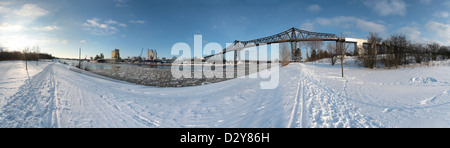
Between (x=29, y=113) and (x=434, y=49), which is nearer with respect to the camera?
(x=29, y=113)

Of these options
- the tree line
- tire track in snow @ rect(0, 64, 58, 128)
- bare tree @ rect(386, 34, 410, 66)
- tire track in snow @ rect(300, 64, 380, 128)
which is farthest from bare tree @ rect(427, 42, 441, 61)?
tire track in snow @ rect(0, 64, 58, 128)

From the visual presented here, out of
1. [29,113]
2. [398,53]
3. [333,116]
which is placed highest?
[398,53]

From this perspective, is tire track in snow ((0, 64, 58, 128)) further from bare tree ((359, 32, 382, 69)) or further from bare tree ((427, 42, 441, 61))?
bare tree ((427, 42, 441, 61))

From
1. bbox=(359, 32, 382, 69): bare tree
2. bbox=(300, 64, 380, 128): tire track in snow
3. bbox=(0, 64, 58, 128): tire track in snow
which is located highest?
bbox=(359, 32, 382, 69): bare tree

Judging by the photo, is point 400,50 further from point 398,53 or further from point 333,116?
point 333,116

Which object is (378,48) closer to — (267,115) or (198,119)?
(267,115)

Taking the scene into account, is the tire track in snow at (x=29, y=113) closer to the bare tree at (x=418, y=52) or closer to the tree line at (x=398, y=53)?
the tree line at (x=398, y=53)

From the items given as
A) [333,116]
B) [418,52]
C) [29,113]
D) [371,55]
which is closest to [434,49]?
[418,52]

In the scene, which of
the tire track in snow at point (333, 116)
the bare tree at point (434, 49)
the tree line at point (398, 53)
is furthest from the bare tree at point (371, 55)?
the tire track in snow at point (333, 116)

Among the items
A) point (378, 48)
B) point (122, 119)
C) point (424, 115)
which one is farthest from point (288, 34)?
point (122, 119)

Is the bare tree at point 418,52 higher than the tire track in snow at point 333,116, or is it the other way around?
the bare tree at point 418,52

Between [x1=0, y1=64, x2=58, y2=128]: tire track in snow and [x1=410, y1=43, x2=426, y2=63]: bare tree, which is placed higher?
[x1=410, y1=43, x2=426, y2=63]: bare tree
